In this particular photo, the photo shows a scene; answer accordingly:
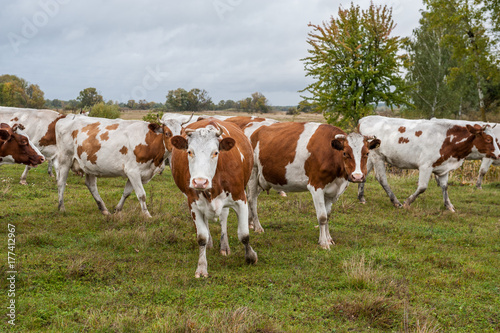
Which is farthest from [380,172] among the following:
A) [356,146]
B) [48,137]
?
[48,137]

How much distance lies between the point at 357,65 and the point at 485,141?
1297cm

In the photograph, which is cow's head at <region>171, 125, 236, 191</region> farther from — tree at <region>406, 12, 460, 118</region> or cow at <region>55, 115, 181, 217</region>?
tree at <region>406, 12, 460, 118</region>

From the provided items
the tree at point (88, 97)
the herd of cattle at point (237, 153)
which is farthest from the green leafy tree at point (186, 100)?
the herd of cattle at point (237, 153)

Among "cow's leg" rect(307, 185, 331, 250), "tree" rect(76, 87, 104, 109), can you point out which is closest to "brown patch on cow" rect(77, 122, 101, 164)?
"cow's leg" rect(307, 185, 331, 250)

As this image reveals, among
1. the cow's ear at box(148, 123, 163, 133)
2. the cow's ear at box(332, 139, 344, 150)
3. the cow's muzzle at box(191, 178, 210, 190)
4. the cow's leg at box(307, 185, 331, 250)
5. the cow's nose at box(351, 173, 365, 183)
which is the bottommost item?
the cow's leg at box(307, 185, 331, 250)

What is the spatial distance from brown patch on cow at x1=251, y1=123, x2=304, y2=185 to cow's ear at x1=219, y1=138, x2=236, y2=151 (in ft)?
8.16

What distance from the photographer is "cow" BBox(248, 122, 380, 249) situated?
23.6ft

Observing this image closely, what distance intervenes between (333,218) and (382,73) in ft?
53.5

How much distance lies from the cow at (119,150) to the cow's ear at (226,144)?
149 inches

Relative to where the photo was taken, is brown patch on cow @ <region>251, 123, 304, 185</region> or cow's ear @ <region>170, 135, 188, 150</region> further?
brown patch on cow @ <region>251, 123, 304, 185</region>

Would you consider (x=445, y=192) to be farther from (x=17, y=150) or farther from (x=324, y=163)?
(x=17, y=150)

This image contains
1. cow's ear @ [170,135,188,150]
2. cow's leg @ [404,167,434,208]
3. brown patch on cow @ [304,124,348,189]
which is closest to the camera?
cow's ear @ [170,135,188,150]

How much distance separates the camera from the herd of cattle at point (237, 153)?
576 centimetres

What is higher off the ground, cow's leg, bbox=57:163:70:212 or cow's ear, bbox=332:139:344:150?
cow's ear, bbox=332:139:344:150
